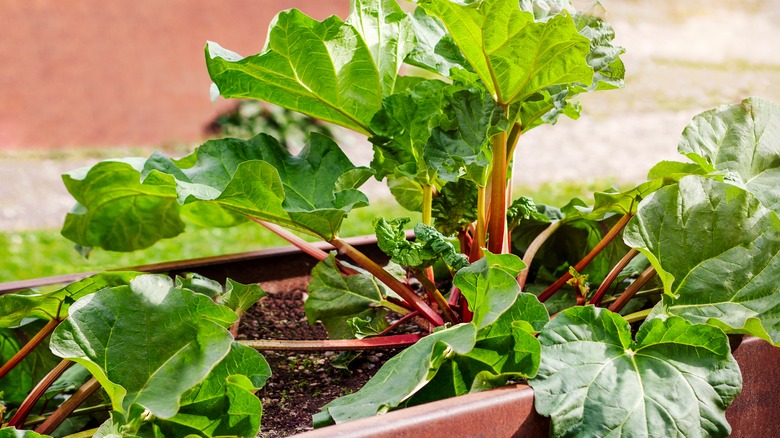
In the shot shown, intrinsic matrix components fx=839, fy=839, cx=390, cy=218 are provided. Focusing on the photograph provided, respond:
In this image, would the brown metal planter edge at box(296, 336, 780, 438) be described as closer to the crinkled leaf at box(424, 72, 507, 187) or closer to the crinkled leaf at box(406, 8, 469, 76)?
the crinkled leaf at box(424, 72, 507, 187)

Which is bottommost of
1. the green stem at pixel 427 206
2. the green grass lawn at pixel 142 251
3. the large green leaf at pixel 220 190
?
the green grass lawn at pixel 142 251

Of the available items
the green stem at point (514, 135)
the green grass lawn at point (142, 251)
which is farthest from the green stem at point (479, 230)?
the green grass lawn at point (142, 251)

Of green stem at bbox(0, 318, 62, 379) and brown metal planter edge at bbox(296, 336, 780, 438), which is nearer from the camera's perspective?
brown metal planter edge at bbox(296, 336, 780, 438)

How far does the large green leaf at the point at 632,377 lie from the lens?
0.88 meters

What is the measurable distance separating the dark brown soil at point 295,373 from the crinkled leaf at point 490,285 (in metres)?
0.26

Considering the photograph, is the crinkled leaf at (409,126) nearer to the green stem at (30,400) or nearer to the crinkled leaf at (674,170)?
the crinkled leaf at (674,170)

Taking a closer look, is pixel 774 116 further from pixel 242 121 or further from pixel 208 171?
pixel 242 121

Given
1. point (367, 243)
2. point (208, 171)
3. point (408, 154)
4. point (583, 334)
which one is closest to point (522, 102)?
point (408, 154)

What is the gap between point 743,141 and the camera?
4.06 ft

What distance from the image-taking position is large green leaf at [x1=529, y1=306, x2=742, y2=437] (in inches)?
34.6

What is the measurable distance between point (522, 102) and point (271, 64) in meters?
0.35

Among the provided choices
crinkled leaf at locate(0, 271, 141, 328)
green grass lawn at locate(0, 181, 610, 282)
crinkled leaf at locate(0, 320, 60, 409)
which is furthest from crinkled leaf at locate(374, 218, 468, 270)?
green grass lawn at locate(0, 181, 610, 282)

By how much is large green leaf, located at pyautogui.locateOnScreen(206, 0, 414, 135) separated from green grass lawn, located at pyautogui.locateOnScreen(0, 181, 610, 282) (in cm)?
185

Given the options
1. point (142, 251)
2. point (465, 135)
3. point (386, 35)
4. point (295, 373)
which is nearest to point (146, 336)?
point (295, 373)
